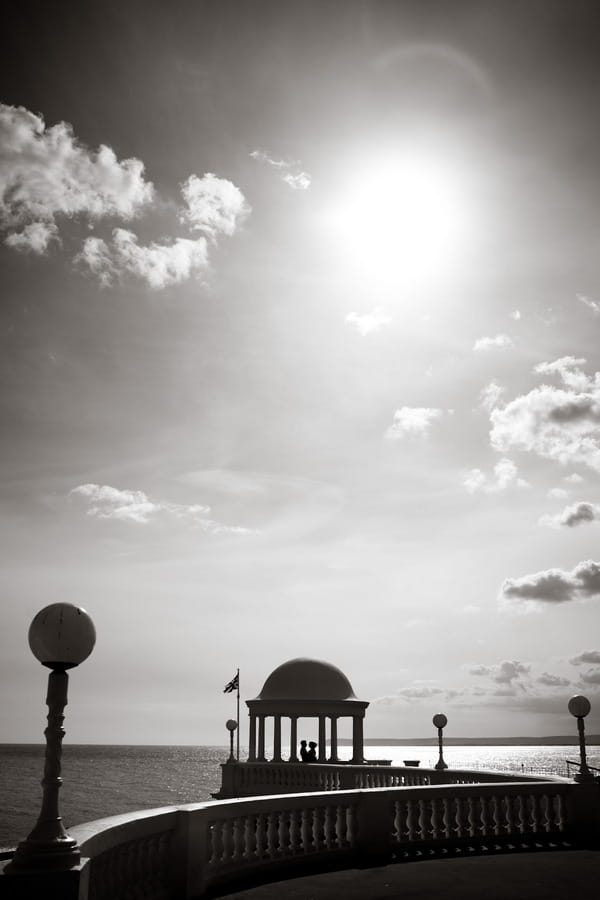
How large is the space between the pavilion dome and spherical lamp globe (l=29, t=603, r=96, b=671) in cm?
2577

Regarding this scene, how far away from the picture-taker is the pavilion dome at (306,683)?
31.9 m

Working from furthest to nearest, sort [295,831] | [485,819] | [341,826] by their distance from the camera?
[485,819]
[341,826]
[295,831]

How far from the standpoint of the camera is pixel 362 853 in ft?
39.3

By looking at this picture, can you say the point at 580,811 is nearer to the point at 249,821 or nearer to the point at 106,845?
the point at 249,821

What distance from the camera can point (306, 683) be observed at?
3209 cm

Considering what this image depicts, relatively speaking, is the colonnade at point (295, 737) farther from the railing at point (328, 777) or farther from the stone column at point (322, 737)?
the railing at point (328, 777)

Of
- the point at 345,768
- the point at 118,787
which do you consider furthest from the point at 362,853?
the point at 118,787

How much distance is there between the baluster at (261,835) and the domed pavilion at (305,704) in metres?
21.0

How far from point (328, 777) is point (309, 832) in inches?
504

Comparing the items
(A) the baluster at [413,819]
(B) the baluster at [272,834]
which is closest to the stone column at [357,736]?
(A) the baluster at [413,819]

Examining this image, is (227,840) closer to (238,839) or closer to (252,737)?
(238,839)

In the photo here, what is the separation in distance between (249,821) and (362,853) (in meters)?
2.45

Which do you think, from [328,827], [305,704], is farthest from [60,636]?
[305,704]

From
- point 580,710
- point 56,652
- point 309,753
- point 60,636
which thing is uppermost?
point 60,636
